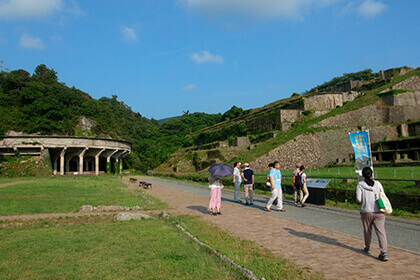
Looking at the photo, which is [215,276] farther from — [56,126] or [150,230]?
[56,126]

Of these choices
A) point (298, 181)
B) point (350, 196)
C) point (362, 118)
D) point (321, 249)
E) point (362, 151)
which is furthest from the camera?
point (362, 118)

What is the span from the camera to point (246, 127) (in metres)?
50.5

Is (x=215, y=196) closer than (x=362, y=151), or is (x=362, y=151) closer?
(x=362, y=151)

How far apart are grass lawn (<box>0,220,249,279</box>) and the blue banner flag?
5.22 meters

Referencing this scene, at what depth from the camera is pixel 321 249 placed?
6230 millimetres

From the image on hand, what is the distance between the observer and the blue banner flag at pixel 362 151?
8.96 metres

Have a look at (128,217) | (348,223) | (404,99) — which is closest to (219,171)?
(128,217)

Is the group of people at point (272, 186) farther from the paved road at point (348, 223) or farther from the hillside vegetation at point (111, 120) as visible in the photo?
the hillside vegetation at point (111, 120)

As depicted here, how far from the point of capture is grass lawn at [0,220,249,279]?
4762mm

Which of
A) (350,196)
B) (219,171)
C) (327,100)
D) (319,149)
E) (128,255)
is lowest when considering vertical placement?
(128,255)

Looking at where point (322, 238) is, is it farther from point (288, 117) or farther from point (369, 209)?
point (288, 117)

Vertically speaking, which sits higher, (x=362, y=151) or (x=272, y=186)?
(x=362, y=151)

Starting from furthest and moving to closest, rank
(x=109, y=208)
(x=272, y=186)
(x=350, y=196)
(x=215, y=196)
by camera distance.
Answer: (x=350, y=196)
(x=109, y=208)
(x=272, y=186)
(x=215, y=196)

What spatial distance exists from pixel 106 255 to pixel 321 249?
3.98 m
